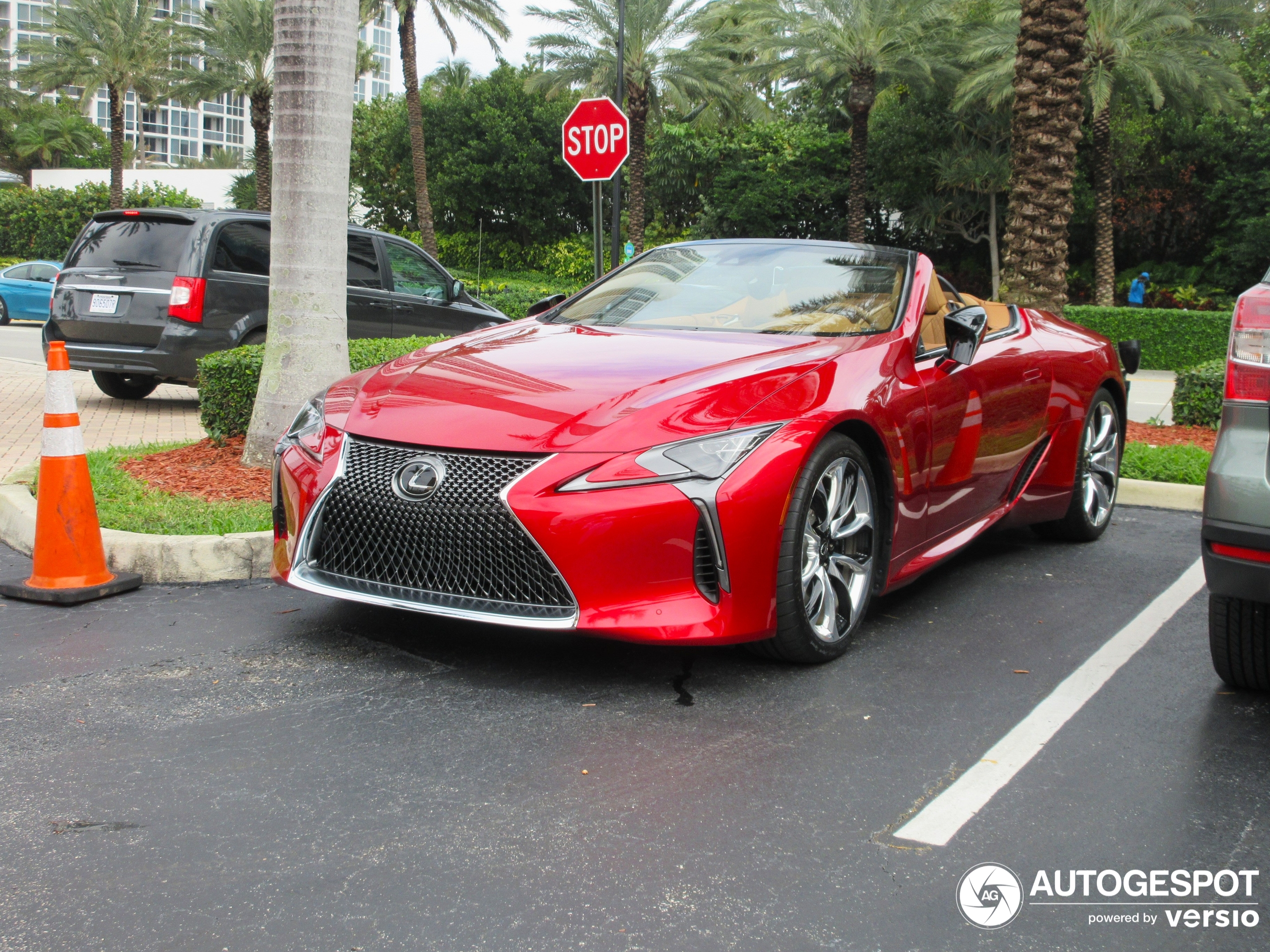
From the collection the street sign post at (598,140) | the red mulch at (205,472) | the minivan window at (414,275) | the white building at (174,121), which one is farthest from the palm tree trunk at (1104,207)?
the white building at (174,121)

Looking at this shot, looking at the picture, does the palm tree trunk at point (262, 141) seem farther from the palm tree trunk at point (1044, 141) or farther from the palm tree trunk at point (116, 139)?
the palm tree trunk at point (1044, 141)

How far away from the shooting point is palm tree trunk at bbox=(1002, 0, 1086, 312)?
11289 millimetres

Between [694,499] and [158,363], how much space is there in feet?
24.6

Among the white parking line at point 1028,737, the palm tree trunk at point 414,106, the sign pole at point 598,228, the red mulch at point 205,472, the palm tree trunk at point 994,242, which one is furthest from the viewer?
the palm tree trunk at point 994,242

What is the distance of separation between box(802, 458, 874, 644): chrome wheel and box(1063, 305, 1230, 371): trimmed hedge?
705 inches

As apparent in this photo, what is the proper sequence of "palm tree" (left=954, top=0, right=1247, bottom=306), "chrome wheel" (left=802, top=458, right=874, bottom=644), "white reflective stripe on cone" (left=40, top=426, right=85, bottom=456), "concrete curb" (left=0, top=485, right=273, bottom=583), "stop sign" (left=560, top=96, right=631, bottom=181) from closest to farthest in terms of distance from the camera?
"chrome wheel" (left=802, top=458, right=874, bottom=644), "white reflective stripe on cone" (left=40, top=426, right=85, bottom=456), "concrete curb" (left=0, top=485, right=273, bottom=583), "stop sign" (left=560, top=96, right=631, bottom=181), "palm tree" (left=954, top=0, right=1247, bottom=306)

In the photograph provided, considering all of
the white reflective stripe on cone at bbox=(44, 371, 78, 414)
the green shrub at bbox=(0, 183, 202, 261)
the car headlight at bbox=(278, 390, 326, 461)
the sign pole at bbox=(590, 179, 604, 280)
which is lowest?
the car headlight at bbox=(278, 390, 326, 461)

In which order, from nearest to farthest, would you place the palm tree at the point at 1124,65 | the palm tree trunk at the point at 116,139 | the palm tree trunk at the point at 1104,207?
the palm tree at the point at 1124,65 < the palm tree trunk at the point at 1104,207 < the palm tree trunk at the point at 116,139

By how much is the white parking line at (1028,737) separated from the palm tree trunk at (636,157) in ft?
94.5

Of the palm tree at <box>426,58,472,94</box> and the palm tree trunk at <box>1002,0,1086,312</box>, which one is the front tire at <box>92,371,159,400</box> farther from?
the palm tree at <box>426,58,472,94</box>

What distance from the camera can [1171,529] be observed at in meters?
6.50

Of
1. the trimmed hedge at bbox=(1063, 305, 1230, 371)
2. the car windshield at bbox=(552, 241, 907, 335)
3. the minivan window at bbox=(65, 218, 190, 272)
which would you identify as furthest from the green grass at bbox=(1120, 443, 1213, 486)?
the trimmed hedge at bbox=(1063, 305, 1230, 371)

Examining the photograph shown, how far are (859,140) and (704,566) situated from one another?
3015 centimetres

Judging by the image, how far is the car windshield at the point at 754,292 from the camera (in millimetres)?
4723
